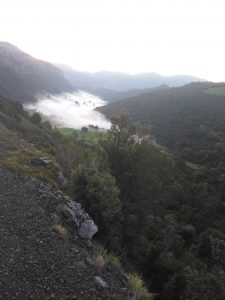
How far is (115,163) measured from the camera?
21.9 meters

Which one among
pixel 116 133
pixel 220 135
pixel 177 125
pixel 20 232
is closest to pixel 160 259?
pixel 116 133

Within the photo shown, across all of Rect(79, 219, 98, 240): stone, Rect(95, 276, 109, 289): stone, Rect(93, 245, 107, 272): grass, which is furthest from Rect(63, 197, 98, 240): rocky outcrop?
Rect(95, 276, 109, 289): stone

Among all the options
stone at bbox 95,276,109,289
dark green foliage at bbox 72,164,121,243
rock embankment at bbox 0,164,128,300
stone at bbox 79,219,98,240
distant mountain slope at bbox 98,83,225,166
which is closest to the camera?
rock embankment at bbox 0,164,128,300

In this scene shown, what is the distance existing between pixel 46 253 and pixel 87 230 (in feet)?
8.24

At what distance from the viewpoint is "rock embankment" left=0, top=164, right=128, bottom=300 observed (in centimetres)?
859

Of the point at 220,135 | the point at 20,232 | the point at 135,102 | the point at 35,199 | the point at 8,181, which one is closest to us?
the point at 20,232

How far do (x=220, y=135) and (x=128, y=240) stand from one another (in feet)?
236

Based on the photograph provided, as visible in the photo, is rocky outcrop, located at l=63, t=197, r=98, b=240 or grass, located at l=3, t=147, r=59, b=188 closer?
rocky outcrop, located at l=63, t=197, r=98, b=240

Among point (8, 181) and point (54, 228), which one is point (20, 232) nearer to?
point (54, 228)

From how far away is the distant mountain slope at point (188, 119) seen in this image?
80.4m

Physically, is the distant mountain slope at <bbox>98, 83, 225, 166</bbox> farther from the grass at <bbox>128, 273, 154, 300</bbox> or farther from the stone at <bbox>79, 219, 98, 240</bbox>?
the grass at <bbox>128, 273, 154, 300</bbox>

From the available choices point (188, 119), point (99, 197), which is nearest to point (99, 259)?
point (99, 197)

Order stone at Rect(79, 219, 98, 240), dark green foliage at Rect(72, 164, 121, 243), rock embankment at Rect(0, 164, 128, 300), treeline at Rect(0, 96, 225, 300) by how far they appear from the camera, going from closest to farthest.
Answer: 1. rock embankment at Rect(0, 164, 128, 300)
2. stone at Rect(79, 219, 98, 240)
3. treeline at Rect(0, 96, 225, 300)
4. dark green foliage at Rect(72, 164, 121, 243)

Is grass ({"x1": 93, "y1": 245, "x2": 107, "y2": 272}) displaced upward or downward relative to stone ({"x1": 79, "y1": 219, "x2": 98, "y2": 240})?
downward
